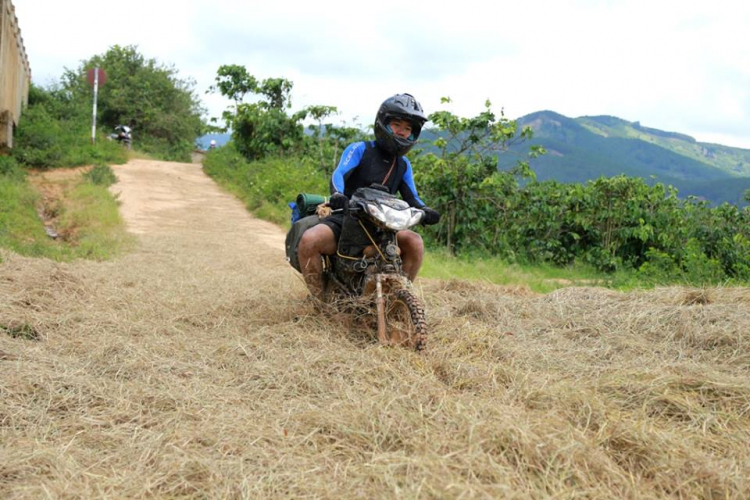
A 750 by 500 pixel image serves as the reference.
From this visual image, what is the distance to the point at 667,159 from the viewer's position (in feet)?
132

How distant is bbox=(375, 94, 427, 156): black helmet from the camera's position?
169 inches

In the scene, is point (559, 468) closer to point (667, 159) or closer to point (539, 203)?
point (539, 203)

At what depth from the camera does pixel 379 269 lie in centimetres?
417

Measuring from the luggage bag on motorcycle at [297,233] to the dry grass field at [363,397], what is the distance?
357 mm

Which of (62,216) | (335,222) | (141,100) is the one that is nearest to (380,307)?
(335,222)

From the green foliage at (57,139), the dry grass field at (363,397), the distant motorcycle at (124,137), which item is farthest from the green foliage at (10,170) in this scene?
the distant motorcycle at (124,137)

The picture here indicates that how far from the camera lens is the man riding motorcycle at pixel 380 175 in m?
4.34

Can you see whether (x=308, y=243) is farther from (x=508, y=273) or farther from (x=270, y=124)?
(x=270, y=124)

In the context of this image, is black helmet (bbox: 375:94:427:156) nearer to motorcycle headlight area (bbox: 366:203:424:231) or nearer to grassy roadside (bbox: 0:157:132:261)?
motorcycle headlight area (bbox: 366:203:424:231)

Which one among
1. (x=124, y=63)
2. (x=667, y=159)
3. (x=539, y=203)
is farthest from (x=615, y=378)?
(x=667, y=159)

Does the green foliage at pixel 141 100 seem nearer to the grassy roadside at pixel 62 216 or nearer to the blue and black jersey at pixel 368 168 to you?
the grassy roadside at pixel 62 216

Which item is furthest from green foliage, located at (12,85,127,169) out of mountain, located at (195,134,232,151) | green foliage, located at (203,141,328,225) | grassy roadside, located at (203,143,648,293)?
mountain, located at (195,134,232,151)

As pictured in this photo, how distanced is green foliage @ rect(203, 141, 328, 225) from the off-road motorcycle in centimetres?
791

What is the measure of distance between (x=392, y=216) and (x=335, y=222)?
0.59 metres
